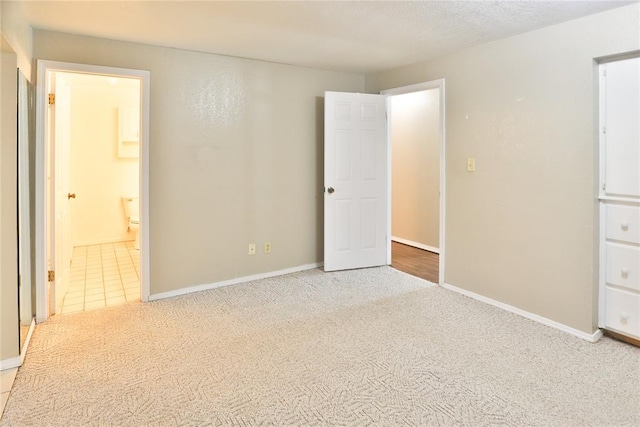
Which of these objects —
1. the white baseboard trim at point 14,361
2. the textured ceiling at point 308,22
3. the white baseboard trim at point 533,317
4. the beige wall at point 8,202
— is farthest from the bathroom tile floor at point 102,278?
the white baseboard trim at point 533,317

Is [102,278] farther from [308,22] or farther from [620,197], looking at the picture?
[620,197]

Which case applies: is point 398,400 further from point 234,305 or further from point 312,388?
point 234,305

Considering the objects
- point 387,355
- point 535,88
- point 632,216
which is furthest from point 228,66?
point 632,216

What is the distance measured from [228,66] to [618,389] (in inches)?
152

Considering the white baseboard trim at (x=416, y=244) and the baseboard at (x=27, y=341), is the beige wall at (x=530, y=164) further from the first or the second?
the baseboard at (x=27, y=341)

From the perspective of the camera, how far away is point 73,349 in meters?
2.60

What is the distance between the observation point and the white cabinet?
8.43ft

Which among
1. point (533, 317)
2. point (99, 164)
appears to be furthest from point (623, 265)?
point (99, 164)

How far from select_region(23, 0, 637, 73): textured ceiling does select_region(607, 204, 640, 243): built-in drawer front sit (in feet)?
4.30

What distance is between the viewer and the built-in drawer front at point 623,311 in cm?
261

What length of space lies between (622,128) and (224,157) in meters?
3.21

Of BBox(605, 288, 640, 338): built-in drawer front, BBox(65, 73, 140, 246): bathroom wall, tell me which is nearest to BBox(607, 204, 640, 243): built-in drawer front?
BBox(605, 288, 640, 338): built-in drawer front

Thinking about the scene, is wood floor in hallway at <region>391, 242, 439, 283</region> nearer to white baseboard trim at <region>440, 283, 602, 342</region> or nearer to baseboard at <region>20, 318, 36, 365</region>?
white baseboard trim at <region>440, 283, 602, 342</region>

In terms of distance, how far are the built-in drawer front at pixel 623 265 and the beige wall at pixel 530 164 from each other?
11 centimetres
